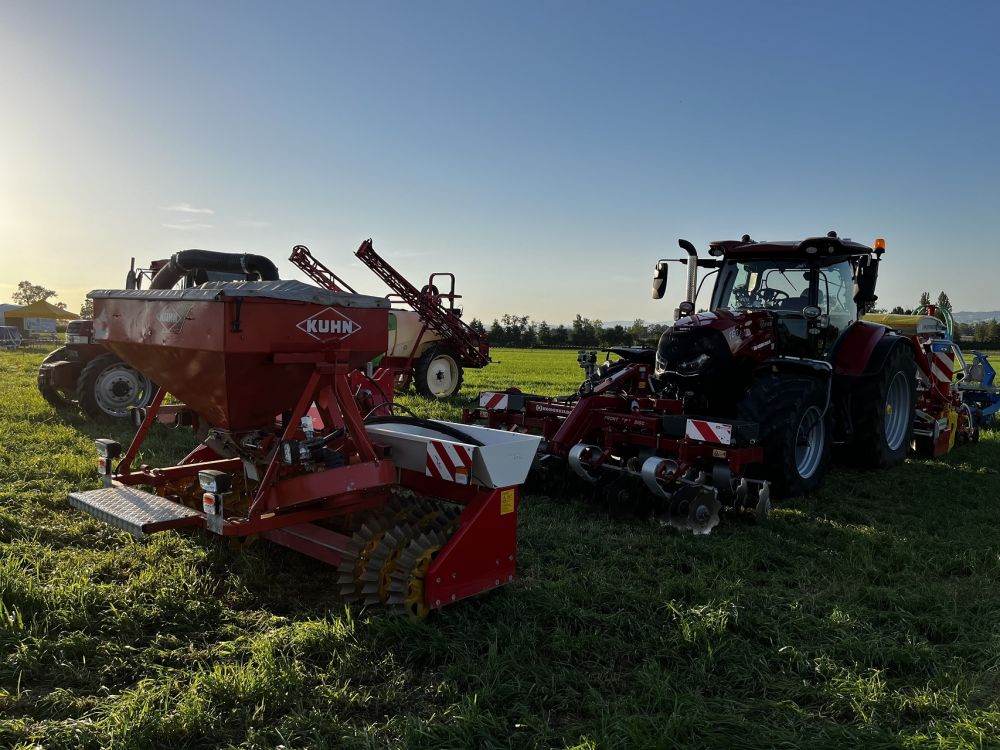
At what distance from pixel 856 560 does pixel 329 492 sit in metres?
3.14

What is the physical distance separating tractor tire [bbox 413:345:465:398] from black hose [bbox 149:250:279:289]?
7876 mm

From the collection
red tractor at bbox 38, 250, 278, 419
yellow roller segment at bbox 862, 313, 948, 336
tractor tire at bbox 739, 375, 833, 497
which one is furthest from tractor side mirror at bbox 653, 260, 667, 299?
red tractor at bbox 38, 250, 278, 419

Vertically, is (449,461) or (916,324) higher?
(916,324)

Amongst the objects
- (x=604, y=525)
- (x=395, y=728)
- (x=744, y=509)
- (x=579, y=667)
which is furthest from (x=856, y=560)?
(x=395, y=728)

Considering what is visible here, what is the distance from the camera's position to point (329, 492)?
3.50 m

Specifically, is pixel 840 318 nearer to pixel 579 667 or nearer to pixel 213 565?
pixel 579 667

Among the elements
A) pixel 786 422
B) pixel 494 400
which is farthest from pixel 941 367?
pixel 494 400

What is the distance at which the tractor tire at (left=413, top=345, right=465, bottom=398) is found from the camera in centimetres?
1303

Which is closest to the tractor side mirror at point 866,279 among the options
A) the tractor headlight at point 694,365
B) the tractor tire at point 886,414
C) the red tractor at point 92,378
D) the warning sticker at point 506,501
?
the tractor tire at point 886,414

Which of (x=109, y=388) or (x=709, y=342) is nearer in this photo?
(x=709, y=342)

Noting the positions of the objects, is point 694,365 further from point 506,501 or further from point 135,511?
point 135,511

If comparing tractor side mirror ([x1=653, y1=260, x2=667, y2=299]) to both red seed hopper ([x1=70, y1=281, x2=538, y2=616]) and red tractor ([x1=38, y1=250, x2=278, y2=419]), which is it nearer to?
red seed hopper ([x1=70, y1=281, x2=538, y2=616])

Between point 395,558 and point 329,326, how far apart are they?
1210 millimetres

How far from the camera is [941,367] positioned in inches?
328
